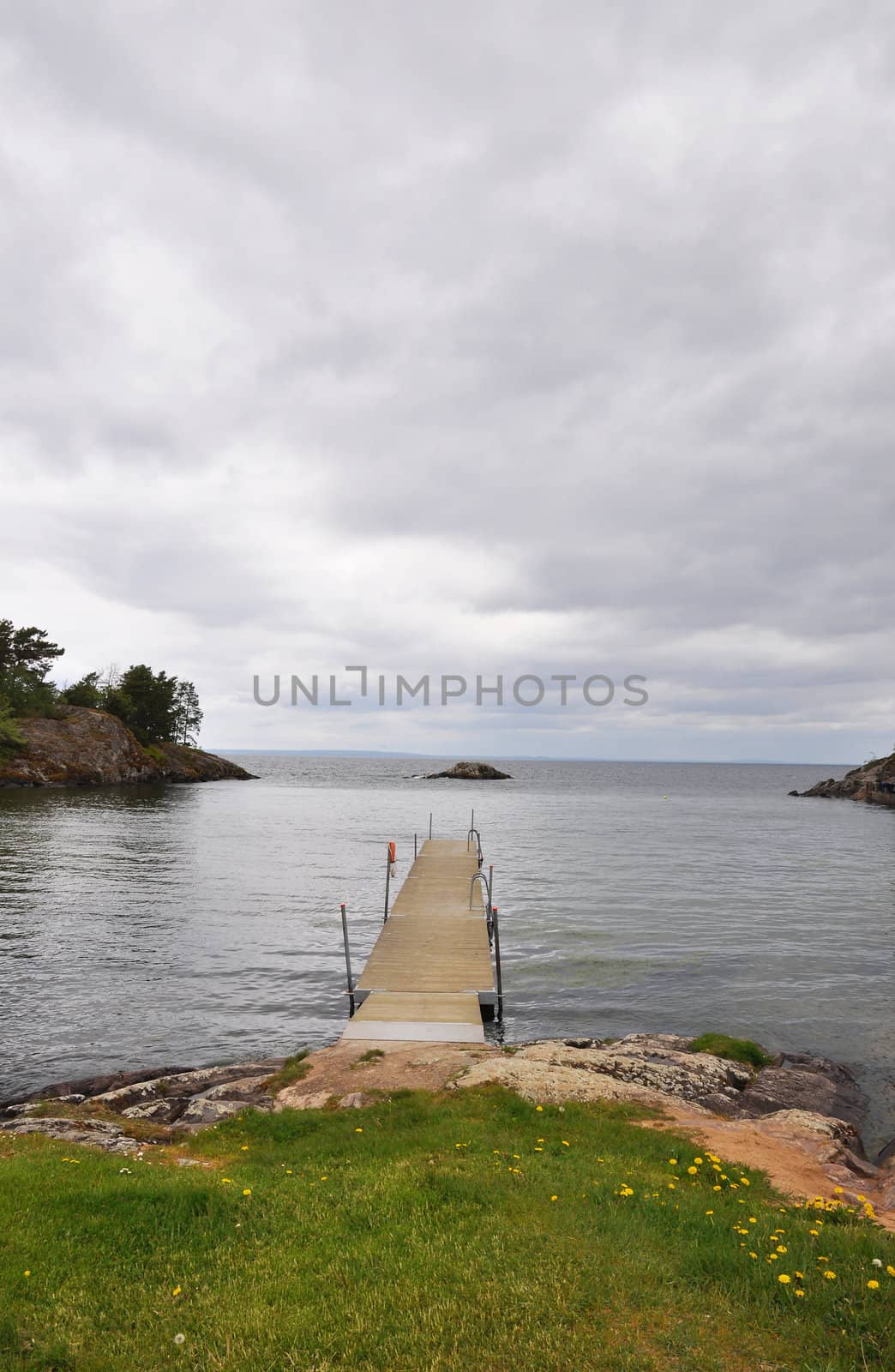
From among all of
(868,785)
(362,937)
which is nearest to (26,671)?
(362,937)

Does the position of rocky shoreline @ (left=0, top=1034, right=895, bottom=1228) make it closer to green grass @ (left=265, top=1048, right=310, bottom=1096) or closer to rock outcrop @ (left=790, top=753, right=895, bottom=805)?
green grass @ (left=265, top=1048, right=310, bottom=1096)

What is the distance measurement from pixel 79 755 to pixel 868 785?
126 metres

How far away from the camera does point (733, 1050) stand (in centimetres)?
1797

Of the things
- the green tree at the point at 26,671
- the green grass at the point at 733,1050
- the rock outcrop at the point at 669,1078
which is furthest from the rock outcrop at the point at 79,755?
the green grass at the point at 733,1050

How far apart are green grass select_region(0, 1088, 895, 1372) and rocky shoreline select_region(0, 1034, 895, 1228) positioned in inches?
87.0

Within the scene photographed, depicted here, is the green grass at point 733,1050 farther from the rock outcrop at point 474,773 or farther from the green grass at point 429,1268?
A: the rock outcrop at point 474,773

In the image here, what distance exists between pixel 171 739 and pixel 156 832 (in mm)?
98587

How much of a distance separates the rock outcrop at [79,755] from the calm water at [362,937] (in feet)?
95.0

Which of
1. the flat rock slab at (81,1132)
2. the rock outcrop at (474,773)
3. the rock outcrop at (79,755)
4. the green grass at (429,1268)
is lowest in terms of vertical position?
the rock outcrop at (474,773)

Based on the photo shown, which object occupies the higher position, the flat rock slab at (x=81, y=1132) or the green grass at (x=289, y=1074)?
the flat rock slab at (x=81, y=1132)

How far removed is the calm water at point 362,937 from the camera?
20.4 metres

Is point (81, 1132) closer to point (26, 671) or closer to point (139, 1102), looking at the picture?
point (139, 1102)

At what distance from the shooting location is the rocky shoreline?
12.0 metres

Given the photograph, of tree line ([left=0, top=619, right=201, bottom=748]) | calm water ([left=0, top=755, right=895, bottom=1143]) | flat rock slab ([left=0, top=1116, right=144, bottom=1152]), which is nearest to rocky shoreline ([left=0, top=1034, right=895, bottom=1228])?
flat rock slab ([left=0, top=1116, right=144, bottom=1152])
